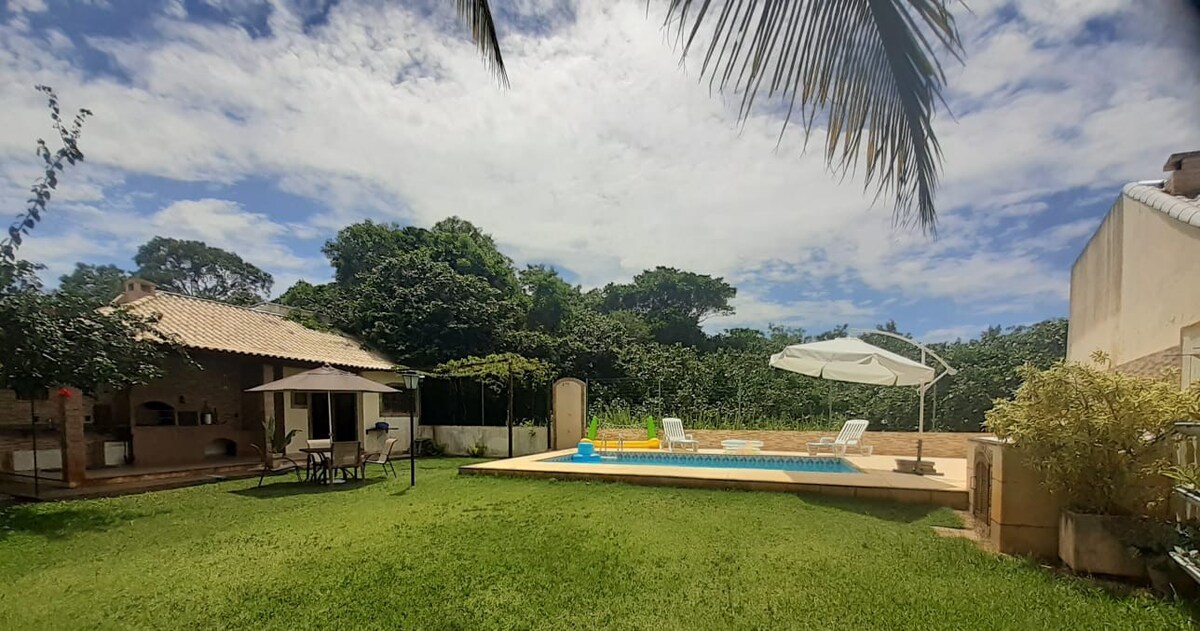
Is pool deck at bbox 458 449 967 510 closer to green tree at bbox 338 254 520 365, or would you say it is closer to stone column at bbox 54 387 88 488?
stone column at bbox 54 387 88 488

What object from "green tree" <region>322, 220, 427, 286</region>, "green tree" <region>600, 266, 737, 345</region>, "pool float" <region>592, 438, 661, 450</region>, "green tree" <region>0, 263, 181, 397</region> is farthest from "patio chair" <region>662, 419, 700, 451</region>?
"green tree" <region>322, 220, 427, 286</region>

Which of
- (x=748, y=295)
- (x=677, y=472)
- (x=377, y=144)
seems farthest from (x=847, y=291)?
(x=377, y=144)

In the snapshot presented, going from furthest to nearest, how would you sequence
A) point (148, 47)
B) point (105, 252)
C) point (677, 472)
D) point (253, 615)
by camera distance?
point (105, 252) < point (677, 472) < point (148, 47) < point (253, 615)

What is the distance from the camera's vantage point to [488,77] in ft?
10.3

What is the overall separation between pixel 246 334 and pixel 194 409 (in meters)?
2.33

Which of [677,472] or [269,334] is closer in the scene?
[677,472]

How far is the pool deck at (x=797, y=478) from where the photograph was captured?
8453 mm

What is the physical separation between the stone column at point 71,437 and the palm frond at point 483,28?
12.8 metres

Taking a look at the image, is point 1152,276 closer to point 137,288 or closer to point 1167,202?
point 1167,202

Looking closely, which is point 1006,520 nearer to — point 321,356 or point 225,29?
point 225,29

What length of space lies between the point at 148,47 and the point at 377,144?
6606 millimetres

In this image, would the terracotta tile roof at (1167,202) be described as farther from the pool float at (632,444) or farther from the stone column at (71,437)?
the stone column at (71,437)

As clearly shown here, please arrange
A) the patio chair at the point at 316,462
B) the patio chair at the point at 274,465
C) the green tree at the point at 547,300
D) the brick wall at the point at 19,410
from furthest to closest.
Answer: the green tree at the point at 547,300, the patio chair at the point at 274,465, the brick wall at the point at 19,410, the patio chair at the point at 316,462

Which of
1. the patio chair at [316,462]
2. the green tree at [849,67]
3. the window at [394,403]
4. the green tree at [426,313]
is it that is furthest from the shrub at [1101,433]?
the green tree at [426,313]
